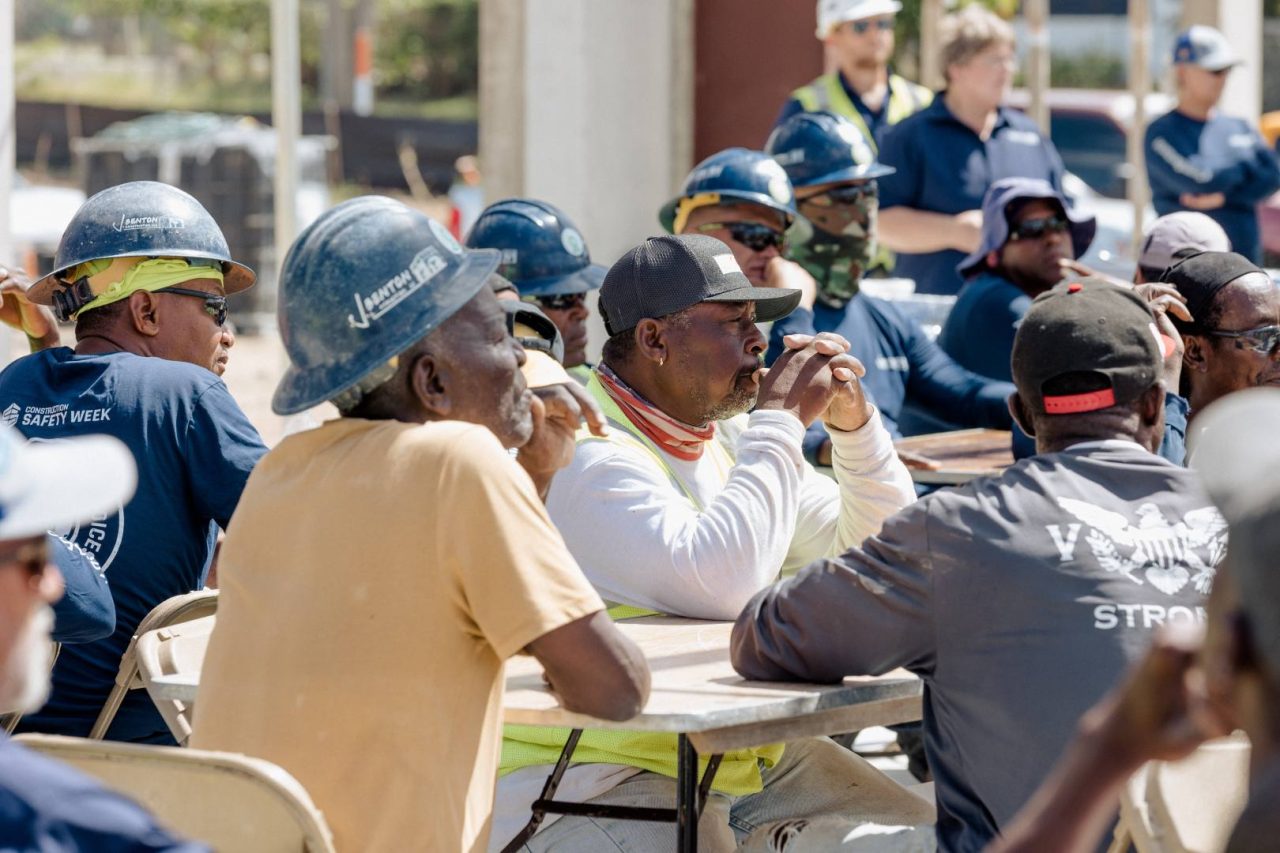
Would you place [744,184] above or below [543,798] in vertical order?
above

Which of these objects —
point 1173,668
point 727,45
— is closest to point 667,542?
point 1173,668

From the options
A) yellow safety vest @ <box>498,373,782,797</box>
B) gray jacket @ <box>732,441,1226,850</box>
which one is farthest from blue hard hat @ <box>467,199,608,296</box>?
gray jacket @ <box>732,441,1226,850</box>

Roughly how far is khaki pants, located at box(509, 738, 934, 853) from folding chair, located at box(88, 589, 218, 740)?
800 mm

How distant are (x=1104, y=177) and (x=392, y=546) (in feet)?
57.5

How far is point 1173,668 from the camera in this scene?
159cm

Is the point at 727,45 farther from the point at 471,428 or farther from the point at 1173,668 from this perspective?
the point at 1173,668

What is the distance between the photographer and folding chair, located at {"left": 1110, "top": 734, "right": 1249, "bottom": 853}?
238 cm

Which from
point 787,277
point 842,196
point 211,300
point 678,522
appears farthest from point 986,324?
point 678,522

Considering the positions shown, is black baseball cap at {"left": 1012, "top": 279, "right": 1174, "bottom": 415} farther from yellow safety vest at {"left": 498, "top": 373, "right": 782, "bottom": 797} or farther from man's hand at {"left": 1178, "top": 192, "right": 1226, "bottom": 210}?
man's hand at {"left": 1178, "top": 192, "right": 1226, "bottom": 210}

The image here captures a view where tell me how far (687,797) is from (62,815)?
1.32m

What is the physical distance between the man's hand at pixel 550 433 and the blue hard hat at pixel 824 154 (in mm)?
3228

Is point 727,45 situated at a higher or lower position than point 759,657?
higher

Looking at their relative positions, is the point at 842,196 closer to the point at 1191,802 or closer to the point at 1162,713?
the point at 1191,802

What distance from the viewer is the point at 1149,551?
109 inches
